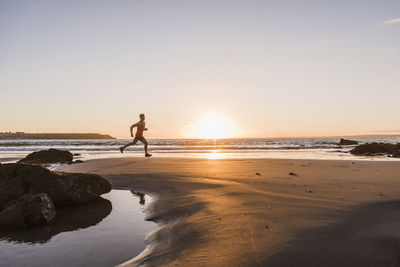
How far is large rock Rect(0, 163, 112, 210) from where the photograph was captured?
5.41 meters

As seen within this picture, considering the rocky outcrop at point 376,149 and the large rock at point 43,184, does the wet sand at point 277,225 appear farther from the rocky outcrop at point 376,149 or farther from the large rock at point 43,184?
the rocky outcrop at point 376,149

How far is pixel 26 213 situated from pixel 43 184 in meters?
1.31

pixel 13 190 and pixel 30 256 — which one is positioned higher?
pixel 13 190

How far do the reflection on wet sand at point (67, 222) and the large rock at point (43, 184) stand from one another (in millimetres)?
206

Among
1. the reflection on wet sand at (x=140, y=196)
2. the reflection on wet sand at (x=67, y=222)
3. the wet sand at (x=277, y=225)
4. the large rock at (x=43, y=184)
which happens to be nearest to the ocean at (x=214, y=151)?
the reflection on wet sand at (x=140, y=196)

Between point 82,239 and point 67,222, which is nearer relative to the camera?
point 82,239

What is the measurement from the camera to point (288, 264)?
257 centimetres

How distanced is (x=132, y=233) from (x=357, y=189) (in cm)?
447

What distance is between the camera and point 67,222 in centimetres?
457

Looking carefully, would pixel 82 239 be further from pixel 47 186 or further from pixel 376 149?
pixel 376 149

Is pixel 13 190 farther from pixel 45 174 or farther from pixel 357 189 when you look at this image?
pixel 357 189

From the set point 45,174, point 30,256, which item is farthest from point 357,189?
point 45,174

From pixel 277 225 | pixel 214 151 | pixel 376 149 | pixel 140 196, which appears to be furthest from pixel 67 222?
pixel 214 151

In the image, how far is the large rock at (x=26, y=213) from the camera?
13.8ft
